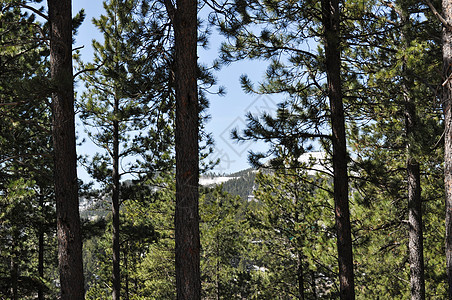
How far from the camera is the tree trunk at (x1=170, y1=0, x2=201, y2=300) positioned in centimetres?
344

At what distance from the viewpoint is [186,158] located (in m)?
3.63

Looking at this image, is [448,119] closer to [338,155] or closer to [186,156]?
[338,155]

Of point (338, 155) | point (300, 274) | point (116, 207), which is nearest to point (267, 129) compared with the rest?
point (338, 155)

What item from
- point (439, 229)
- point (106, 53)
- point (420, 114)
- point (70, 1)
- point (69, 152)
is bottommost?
point (439, 229)

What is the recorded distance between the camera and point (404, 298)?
414 inches

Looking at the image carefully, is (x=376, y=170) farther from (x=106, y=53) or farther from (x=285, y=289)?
(x=285, y=289)

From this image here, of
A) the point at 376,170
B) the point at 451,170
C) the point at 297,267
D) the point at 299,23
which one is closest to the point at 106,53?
the point at 299,23

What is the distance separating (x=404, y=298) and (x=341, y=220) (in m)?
7.52

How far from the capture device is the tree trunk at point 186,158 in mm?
3438

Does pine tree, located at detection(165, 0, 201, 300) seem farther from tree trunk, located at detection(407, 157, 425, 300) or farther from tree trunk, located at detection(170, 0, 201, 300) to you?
tree trunk, located at detection(407, 157, 425, 300)

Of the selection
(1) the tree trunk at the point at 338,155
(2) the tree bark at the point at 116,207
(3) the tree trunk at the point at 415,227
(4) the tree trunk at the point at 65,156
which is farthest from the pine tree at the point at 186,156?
(2) the tree bark at the point at 116,207

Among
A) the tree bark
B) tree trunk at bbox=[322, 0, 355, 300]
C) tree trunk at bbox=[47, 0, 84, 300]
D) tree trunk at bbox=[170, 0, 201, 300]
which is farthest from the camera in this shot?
the tree bark

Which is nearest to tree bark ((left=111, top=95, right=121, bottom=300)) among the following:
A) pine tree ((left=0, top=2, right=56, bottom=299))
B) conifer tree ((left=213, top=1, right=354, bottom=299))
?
pine tree ((left=0, top=2, right=56, bottom=299))

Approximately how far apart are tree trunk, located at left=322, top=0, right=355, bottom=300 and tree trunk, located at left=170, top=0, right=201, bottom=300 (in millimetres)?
2183
